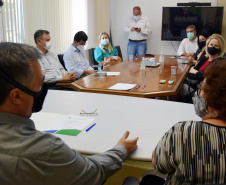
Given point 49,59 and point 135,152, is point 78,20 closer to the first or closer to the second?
point 49,59

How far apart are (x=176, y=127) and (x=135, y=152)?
34 cm

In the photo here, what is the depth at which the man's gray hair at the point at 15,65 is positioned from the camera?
32.0 inches

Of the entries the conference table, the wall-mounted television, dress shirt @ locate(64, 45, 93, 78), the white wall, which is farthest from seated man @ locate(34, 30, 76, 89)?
the white wall

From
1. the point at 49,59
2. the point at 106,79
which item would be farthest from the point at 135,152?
the point at 49,59

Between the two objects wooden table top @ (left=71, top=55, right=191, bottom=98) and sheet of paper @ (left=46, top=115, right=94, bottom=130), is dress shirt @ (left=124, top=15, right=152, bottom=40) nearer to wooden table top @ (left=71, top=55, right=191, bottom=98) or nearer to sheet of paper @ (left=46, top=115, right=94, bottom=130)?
wooden table top @ (left=71, top=55, right=191, bottom=98)

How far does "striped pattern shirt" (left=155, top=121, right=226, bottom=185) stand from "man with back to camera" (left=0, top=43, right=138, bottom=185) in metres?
0.33

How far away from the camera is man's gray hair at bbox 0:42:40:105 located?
81 cm

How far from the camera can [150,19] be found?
23.6 ft

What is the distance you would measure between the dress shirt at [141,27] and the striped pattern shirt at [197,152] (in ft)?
19.6

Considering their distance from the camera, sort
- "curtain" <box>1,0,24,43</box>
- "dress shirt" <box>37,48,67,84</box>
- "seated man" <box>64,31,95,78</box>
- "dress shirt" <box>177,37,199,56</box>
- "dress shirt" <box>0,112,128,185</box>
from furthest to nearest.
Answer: "dress shirt" <box>177,37,199,56</box>
"seated man" <box>64,31,95,78</box>
"curtain" <box>1,0,24,43</box>
"dress shirt" <box>37,48,67,84</box>
"dress shirt" <box>0,112,128,185</box>

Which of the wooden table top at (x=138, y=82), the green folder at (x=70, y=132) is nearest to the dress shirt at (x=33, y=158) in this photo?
the green folder at (x=70, y=132)

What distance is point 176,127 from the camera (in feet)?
3.29

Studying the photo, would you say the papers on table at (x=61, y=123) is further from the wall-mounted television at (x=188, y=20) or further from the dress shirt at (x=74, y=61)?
the wall-mounted television at (x=188, y=20)

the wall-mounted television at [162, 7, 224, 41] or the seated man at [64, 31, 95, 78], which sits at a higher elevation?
the wall-mounted television at [162, 7, 224, 41]
